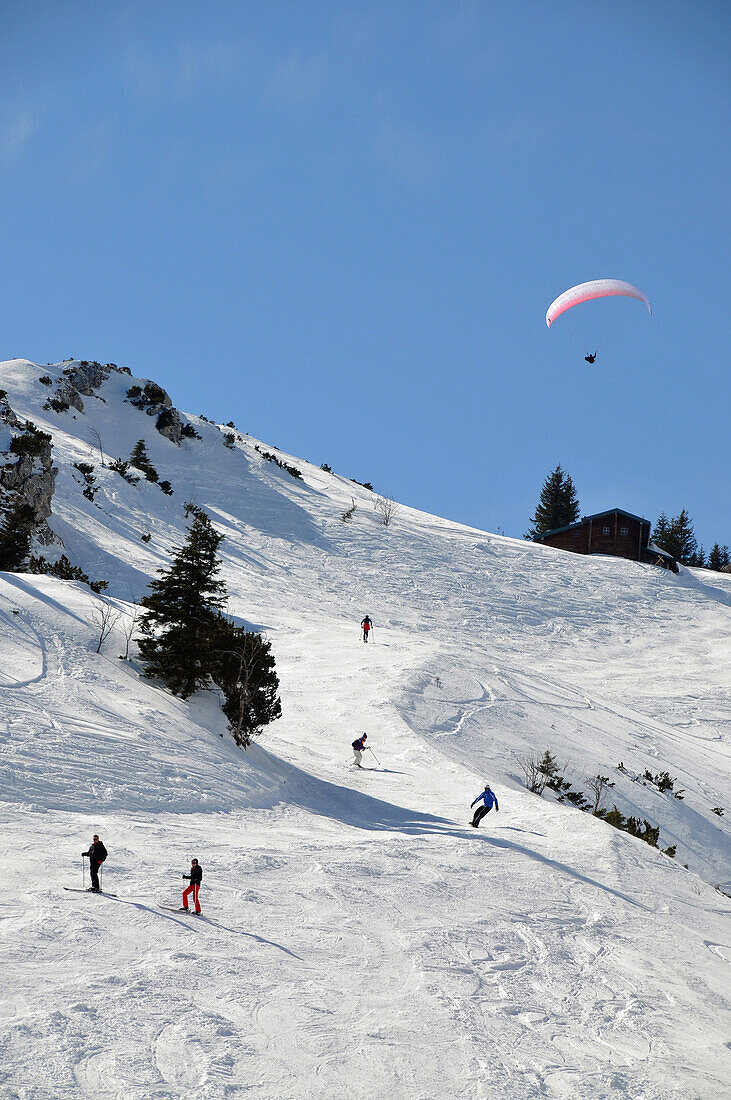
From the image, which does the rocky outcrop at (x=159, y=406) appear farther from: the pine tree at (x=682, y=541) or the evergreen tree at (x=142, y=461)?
the pine tree at (x=682, y=541)

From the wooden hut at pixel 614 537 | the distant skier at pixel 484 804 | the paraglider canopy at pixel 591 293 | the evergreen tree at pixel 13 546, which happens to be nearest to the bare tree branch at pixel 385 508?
the wooden hut at pixel 614 537

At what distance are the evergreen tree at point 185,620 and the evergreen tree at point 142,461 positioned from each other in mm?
39613

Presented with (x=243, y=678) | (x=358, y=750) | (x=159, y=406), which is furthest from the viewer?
(x=159, y=406)

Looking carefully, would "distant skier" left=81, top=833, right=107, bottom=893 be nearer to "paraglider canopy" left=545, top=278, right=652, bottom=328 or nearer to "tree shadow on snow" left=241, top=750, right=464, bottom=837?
"tree shadow on snow" left=241, top=750, right=464, bottom=837

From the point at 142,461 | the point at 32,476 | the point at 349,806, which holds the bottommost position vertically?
the point at 349,806

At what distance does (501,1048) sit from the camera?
7.64 meters

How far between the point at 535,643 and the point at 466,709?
1748cm

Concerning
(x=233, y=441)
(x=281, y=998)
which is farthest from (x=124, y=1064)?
(x=233, y=441)

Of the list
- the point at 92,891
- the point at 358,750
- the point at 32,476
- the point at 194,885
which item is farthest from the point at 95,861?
the point at 32,476

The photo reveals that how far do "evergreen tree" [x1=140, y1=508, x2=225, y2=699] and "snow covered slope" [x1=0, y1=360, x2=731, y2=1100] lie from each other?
2.23 ft

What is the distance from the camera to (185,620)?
792 inches

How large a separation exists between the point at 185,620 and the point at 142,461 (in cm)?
4595

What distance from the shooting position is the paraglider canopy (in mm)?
39031

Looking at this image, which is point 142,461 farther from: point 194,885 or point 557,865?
point 194,885
